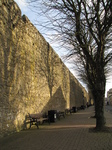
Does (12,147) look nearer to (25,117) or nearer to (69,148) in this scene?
(69,148)

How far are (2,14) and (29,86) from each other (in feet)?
13.3

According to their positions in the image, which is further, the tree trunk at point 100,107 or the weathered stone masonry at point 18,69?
the tree trunk at point 100,107

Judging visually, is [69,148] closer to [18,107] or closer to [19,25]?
[18,107]

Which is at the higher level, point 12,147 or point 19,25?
point 19,25

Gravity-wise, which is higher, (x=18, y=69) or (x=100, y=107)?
(x=18, y=69)

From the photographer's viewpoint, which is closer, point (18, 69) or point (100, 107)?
point (100, 107)

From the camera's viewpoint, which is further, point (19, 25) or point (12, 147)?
point (19, 25)

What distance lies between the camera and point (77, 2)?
8.76 m

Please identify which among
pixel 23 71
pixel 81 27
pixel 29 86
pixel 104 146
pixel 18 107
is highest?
pixel 81 27

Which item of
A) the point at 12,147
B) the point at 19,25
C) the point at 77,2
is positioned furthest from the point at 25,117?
the point at 77,2

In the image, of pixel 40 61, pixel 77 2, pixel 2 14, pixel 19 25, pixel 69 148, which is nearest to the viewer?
pixel 69 148

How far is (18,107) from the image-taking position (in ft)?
29.5

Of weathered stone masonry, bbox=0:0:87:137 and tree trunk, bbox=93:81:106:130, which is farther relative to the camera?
tree trunk, bbox=93:81:106:130

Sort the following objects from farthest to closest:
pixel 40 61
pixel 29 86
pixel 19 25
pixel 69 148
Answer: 1. pixel 40 61
2. pixel 29 86
3. pixel 19 25
4. pixel 69 148
